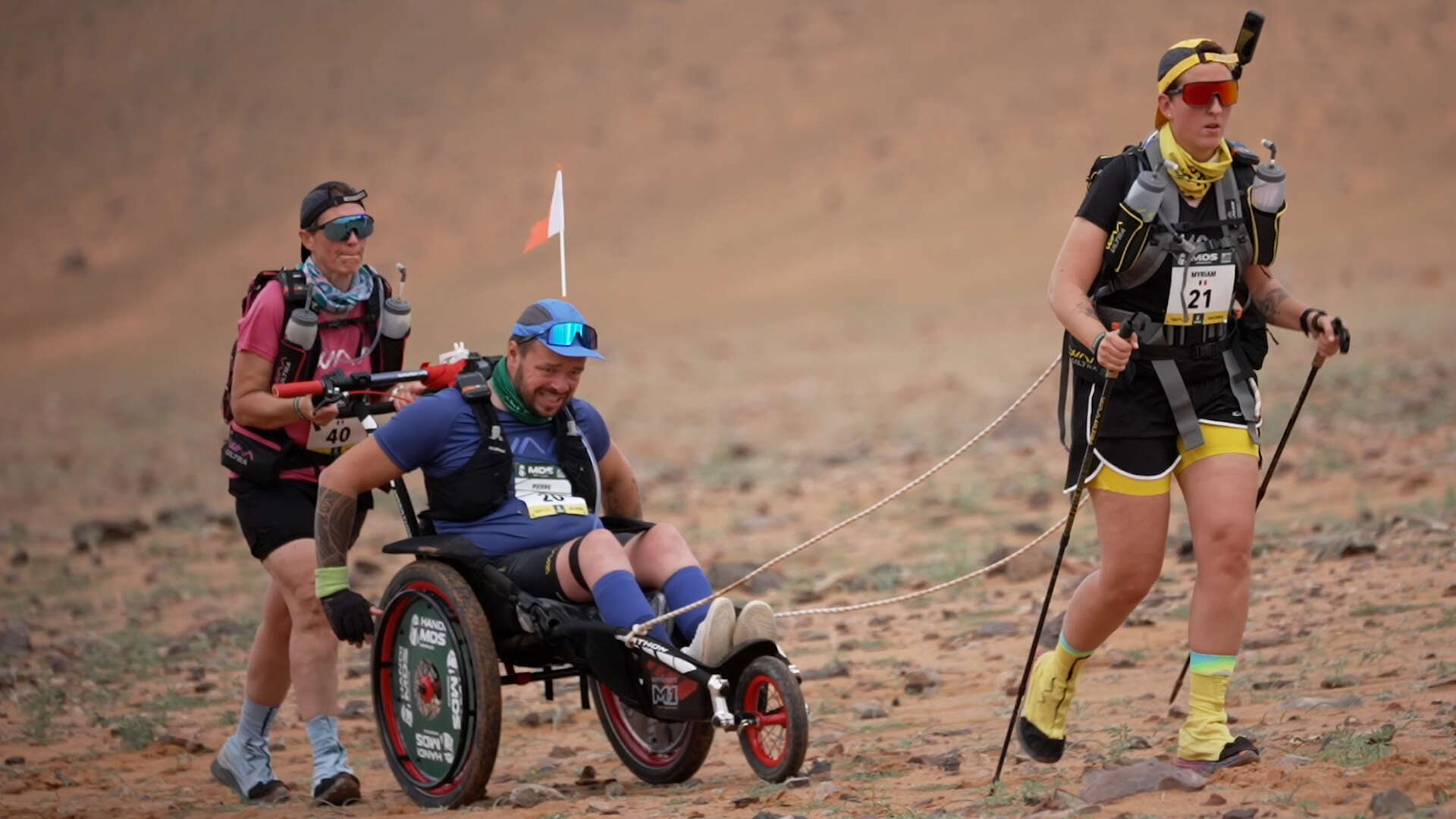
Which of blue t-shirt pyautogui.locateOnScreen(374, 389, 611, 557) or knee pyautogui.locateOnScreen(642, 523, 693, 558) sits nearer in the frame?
blue t-shirt pyautogui.locateOnScreen(374, 389, 611, 557)

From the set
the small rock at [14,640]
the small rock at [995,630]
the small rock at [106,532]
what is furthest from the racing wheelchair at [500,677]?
the small rock at [106,532]

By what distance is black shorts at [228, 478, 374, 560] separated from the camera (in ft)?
24.3

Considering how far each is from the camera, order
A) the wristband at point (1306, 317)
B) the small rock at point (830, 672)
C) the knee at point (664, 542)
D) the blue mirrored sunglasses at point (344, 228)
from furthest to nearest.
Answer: the small rock at point (830, 672) → the blue mirrored sunglasses at point (344, 228) → the knee at point (664, 542) → the wristband at point (1306, 317)

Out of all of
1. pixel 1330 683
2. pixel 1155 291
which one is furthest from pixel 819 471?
pixel 1155 291

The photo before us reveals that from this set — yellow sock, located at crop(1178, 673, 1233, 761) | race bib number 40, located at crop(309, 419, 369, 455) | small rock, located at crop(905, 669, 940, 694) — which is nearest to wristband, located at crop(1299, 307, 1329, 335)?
yellow sock, located at crop(1178, 673, 1233, 761)

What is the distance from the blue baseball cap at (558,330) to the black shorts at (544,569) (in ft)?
2.07

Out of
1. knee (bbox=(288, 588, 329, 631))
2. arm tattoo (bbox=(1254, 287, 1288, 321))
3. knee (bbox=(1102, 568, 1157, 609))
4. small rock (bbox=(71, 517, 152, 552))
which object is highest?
small rock (bbox=(71, 517, 152, 552))

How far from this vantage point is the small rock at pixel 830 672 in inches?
360

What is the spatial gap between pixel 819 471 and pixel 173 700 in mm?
8126

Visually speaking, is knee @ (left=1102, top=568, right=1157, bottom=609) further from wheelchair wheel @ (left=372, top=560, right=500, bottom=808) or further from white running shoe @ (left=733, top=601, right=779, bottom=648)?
wheelchair wheel @ (left=372, top=560, right=500, bottom=808)

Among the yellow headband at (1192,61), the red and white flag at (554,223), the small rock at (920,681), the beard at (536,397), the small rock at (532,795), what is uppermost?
the red and white flag at (554,223)

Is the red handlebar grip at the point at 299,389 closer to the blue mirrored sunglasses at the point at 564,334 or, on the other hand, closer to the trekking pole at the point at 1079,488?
the blue mirrored sunglasses at the point at 564,334

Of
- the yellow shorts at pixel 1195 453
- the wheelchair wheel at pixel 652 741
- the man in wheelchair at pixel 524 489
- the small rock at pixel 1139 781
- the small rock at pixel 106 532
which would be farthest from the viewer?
the small rock at pixel 106 532

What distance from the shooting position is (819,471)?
55.5 feet
